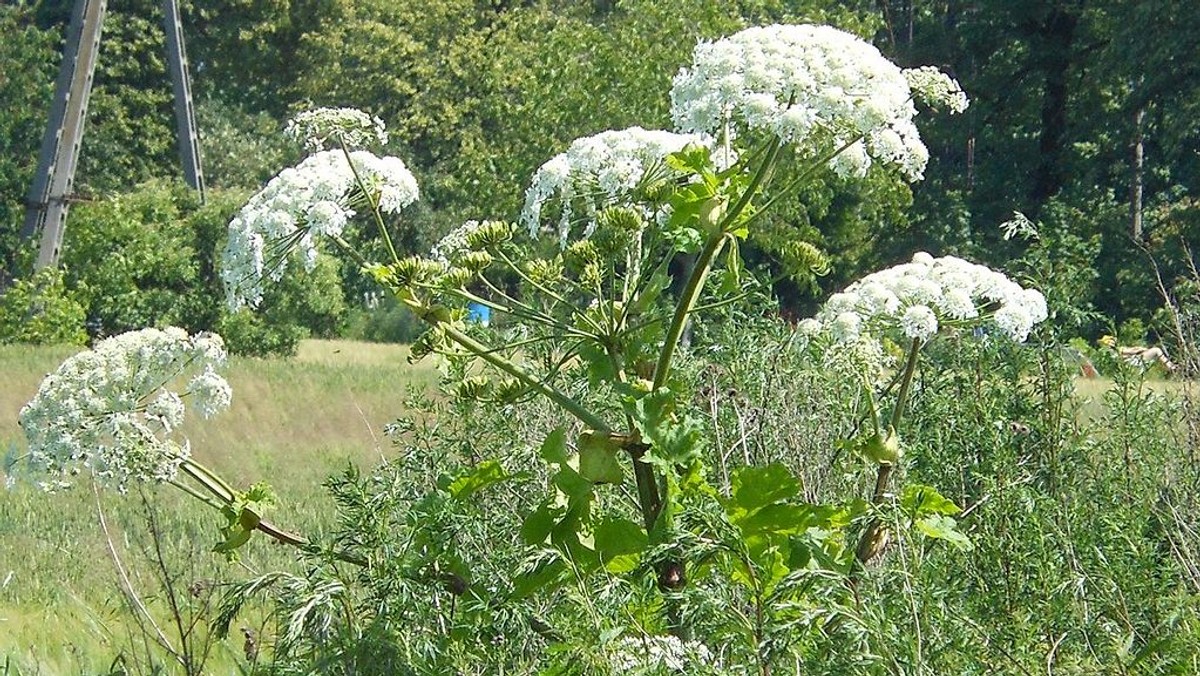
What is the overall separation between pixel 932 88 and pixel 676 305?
805 mm

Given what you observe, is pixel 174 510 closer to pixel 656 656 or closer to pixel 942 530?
pixel 942 530

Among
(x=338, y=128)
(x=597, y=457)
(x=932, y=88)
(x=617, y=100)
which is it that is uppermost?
(x=932, y=88)

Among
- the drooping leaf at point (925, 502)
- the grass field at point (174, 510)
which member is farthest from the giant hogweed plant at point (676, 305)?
the grass field at point (174, 510)

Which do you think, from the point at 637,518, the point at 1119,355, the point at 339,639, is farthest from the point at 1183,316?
the point at 339,639

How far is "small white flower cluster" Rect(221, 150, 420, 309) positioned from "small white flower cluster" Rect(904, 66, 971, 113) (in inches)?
50.2

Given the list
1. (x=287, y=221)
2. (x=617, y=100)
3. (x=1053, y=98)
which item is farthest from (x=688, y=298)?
(x=1053, y=98)

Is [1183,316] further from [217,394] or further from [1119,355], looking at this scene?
[217,394]

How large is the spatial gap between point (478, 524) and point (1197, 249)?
29.8m

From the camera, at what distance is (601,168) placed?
386cm

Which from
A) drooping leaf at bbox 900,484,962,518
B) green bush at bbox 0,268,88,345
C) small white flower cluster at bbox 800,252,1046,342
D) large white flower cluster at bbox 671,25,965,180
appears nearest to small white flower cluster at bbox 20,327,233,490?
large white flower cluster at bbox 671,25,965,180

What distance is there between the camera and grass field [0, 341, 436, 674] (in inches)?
243

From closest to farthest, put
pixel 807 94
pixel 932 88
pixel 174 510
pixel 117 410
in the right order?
pixel 807 94 → pixel 932 88 → pixel 117 410 → pixel 174 510

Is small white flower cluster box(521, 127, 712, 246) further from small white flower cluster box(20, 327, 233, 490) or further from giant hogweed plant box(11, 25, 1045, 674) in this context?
small white flower cluster box(20, 327, 233, 490)

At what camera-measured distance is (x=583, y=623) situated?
124 inches
